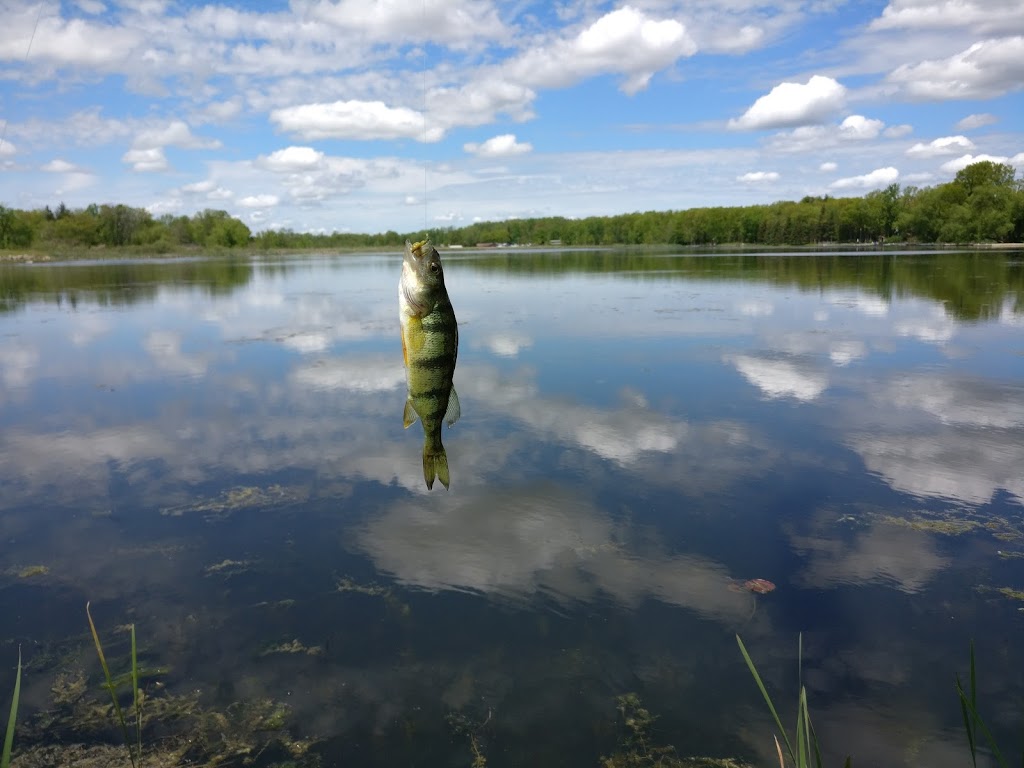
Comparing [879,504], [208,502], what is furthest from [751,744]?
[208,502]

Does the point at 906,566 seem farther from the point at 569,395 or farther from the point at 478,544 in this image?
the point at 569,395

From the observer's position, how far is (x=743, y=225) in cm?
14125

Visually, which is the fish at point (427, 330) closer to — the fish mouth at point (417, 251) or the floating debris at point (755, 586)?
the fish mouth at point (417, 251)

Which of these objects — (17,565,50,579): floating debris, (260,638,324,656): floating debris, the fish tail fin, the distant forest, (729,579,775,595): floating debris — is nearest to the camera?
the fish tail fin

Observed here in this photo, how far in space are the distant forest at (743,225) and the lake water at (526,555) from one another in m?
57.3

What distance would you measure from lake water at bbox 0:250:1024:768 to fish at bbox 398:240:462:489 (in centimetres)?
263

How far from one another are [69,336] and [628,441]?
18769mm

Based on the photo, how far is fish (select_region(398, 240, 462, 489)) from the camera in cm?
312

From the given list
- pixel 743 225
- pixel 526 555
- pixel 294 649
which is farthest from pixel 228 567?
pixel 743 225

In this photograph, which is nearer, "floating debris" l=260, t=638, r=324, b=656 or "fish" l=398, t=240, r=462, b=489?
"fish" l=398, t=240, r=462, b=489

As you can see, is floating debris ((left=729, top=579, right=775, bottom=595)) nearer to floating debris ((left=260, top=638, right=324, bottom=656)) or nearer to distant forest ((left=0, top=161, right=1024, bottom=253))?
floating debris ((left=260, top=638, right=324, bottom=656))

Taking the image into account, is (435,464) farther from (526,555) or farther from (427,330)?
(526,555)

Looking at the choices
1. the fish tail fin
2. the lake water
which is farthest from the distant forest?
the fish tail fin

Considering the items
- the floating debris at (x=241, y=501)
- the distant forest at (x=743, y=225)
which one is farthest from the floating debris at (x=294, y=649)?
the distant forest at (x=743, y=225)
